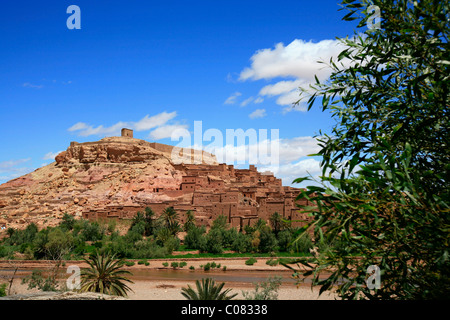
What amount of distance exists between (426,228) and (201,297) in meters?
6.39

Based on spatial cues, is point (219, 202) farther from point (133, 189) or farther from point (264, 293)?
point (264, 293)

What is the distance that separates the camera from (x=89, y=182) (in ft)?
150

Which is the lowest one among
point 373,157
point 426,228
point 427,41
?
point 426,228

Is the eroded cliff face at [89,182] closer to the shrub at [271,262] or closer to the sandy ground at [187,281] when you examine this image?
the sandy ground at [187,281]

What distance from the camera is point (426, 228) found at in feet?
10.4

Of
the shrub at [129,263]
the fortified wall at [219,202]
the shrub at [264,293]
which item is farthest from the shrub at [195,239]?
the shrub at [264,293]

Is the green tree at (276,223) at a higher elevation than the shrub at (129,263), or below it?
higher

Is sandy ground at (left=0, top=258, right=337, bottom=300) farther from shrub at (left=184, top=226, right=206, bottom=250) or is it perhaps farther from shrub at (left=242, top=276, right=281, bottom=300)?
shrub at (left=184, top=226, right=206, bottom=250)

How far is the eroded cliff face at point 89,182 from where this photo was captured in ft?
124

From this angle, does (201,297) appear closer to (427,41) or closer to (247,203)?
(427,41)

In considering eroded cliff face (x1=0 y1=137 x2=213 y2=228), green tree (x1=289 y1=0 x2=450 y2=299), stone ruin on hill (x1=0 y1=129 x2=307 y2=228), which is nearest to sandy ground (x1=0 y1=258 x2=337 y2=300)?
stone ruin on hill (x1=0 y1=129 x2=307 y2=228)

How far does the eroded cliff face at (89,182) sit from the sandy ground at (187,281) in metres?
12.8

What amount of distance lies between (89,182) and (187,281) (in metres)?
30.7
